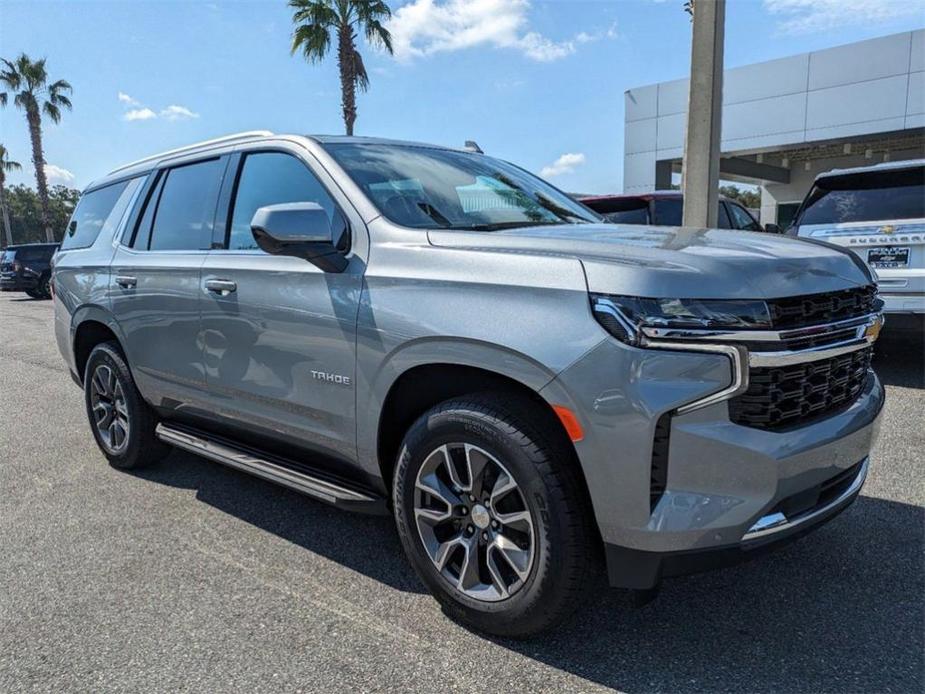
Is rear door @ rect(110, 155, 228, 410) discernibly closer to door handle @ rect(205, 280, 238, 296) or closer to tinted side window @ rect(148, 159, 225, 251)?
tinted side window @ rect(148, 159, 225, 251)

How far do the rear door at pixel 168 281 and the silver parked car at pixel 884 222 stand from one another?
16.6 feet

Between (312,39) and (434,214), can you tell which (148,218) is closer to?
(434,214)

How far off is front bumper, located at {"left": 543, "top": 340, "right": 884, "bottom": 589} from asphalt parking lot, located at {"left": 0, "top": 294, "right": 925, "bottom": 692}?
48 centimetres

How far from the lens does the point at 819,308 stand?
2240mm

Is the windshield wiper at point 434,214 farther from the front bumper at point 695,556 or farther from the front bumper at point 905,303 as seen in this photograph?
the front bumper at point 905,303

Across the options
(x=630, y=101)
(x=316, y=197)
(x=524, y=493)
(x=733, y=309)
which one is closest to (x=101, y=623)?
(x=524, y=493)

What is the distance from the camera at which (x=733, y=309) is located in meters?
2.04

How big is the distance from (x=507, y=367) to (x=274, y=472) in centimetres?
140

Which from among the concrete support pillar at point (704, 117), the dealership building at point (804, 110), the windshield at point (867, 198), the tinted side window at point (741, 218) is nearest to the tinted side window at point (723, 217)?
the tinted side window at point (741, 218)

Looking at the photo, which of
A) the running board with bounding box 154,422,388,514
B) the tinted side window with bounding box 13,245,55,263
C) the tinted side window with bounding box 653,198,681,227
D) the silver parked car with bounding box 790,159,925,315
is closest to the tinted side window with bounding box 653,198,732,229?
the tinted side window with bounding box 653,198,681,227

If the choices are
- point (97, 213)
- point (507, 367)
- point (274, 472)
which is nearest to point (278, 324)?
point (274, 472)

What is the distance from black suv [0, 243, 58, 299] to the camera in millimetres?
22016

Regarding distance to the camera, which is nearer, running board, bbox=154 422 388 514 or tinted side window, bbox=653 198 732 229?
running board, bbox=154 422 388 514

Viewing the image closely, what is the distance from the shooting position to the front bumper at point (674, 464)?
2.00 metres
